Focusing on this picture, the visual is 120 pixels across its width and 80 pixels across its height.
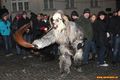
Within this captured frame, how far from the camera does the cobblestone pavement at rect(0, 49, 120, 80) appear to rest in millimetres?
10432

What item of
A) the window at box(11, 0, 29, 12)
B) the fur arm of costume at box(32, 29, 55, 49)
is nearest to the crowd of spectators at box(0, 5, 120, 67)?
the fur arm of costume at box(32, 29, 55, 49)

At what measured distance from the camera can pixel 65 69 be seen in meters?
10.2

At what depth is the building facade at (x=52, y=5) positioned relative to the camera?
28.4 metres

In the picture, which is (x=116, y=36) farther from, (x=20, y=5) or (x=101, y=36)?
(x=20, y=5)

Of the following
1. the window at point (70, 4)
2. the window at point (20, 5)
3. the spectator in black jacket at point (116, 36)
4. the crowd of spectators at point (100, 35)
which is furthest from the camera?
the window at point (70, 4)

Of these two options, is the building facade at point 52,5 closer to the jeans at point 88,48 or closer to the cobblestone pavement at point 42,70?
the cobblestone pavement at point 42,70

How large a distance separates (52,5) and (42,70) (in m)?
18.9

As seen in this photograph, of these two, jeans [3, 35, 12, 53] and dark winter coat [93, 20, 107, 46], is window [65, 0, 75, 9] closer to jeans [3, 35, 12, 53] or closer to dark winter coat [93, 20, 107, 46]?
jeans [3, 35, 12, 53]

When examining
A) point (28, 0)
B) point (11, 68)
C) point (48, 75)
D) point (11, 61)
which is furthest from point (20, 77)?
point (28, 0)

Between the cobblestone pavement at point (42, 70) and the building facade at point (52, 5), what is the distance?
1516 centimetres

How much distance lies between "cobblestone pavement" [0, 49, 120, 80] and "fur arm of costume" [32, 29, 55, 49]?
1.29m

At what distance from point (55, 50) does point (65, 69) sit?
3.55 m

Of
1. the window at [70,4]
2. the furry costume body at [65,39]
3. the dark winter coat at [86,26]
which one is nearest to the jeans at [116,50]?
the dark winter coat at [86,26]

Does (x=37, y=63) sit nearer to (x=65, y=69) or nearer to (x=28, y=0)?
(x=65, y=69)
